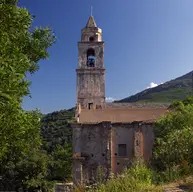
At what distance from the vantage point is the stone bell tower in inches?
1586

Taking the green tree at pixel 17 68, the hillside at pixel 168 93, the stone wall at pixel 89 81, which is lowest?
the green tree at pixel 17 68

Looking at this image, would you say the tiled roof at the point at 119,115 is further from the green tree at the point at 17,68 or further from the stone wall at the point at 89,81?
the green tree at the point at 17,68

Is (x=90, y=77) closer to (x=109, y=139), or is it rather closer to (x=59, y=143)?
(x=109, y=139)

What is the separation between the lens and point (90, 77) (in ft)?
133

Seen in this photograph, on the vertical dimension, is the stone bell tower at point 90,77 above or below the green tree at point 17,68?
above

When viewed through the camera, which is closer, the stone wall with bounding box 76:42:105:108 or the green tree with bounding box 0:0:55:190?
the green tree with bounding box 0:0:55:190

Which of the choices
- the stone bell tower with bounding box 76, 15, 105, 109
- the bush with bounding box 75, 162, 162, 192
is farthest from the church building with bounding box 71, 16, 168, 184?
the bush with bounding box 75, 162, 162, 192

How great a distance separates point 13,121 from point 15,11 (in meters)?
2.55

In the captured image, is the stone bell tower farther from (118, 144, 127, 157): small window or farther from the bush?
the bush

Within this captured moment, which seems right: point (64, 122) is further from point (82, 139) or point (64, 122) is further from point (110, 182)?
point (110, 182)

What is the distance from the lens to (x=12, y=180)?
3294 cm

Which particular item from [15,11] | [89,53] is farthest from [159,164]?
[89,53]

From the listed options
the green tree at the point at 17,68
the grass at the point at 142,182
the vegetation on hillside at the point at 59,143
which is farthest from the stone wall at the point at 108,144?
the green tree at the point at 17,68

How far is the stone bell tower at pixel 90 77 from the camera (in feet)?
132
